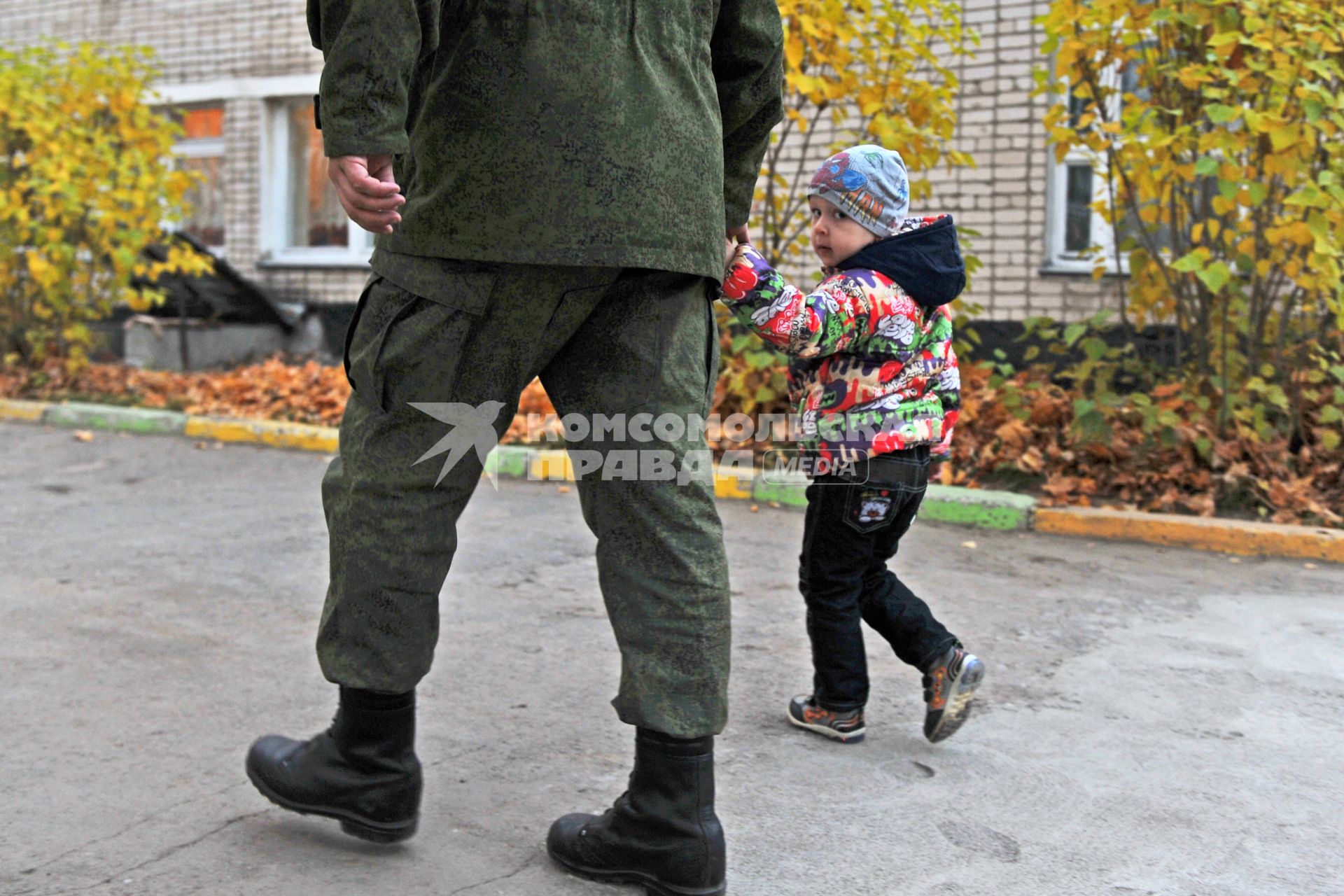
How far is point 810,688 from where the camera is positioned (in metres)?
3.35

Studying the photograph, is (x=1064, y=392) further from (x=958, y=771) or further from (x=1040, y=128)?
(x=958, y=771)

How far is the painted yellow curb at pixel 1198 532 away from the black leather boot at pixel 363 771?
3.74 metres

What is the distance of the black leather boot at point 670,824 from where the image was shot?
2139 mm

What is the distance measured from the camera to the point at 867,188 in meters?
2.82

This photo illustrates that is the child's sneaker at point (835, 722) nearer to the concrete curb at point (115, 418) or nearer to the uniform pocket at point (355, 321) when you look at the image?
the uniform pocket at point (355, 321)

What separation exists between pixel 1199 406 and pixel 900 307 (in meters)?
3.47

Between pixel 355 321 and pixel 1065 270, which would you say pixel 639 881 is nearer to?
pixel 355 321

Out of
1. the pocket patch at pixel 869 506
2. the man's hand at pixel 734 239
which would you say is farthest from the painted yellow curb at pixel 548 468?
the man's hand at pixel 734 239

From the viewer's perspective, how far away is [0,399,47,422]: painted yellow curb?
9109 millimetres

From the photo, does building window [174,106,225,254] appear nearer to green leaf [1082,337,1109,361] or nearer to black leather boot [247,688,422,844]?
green leaf [1082,337,1109,361]

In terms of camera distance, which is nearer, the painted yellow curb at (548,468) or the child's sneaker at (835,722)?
the child's sneaker at (835,722)

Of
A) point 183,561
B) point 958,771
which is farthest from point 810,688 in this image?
point 183,561

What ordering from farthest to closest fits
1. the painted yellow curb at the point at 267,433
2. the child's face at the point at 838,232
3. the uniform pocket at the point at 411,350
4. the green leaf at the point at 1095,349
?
1. the painted yellow curb at the point at 267,433
2. the green leaf at the point at 1095,349
3. the child's face at the point at 838,232
4. the uniform pocket at the point at 411,350
